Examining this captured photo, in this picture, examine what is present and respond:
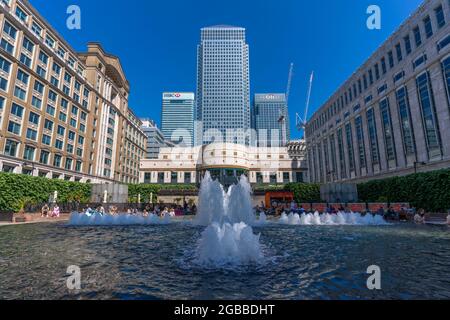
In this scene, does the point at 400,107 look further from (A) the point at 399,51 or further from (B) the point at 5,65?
(B) the point at 5,65

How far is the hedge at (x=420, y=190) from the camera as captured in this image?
2611cm

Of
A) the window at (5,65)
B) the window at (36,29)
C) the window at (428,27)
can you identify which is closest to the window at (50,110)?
the window at (5,65)

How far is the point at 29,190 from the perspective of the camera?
34875mm

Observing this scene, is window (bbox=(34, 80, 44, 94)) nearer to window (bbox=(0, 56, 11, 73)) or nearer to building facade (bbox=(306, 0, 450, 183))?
window (bbox=(0, 56, 11, 73))

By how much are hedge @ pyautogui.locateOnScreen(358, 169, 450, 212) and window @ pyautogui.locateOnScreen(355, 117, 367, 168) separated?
15.2 metres

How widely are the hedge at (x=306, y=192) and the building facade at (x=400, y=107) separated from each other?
10.6 m

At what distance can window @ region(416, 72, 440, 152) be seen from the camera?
3453cm

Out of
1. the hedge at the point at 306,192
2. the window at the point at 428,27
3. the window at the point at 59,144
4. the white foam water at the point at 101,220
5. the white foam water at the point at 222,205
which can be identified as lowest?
the white foam water at the point at 101,220

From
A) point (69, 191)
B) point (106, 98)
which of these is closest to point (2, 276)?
point (69, 191)

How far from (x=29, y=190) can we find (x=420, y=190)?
5361cm

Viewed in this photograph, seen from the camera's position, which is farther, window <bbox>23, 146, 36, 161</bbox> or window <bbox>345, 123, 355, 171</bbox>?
window <bbox>345, 123, 355, 171</bbox>

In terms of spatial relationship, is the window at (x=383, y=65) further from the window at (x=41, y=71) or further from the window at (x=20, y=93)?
the window at (x=20, y=93)

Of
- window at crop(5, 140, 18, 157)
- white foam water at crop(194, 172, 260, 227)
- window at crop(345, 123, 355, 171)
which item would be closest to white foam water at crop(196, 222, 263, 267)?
white foam water at crop(194, 172, 260, 227)

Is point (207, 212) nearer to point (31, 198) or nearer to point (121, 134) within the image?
point (31, 198)
